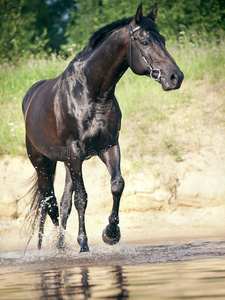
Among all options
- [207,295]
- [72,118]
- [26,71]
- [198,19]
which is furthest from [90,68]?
[198,19]

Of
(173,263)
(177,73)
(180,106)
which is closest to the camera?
(173,263)

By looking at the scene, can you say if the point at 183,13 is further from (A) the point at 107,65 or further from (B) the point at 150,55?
(B) the point at 150,55

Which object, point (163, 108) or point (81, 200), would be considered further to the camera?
point (163, 108)

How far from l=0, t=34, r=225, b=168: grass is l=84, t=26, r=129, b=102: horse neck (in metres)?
3.62

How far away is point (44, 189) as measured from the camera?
24.5 feet

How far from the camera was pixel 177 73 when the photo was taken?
5.23 m

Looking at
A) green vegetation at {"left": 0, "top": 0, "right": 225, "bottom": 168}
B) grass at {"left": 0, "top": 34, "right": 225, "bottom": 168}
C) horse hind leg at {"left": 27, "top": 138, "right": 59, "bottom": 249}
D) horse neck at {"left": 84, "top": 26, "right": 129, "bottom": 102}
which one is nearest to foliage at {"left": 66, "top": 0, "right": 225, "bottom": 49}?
green vegetation at {"left": 0, "top": 0, "right": 225, "bottom": 168}

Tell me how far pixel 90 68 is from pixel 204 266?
260 cm

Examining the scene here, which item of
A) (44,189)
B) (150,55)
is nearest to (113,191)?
(150,55)

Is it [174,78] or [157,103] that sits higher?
[157,103]

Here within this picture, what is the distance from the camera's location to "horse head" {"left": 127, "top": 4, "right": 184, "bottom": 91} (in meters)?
5.27

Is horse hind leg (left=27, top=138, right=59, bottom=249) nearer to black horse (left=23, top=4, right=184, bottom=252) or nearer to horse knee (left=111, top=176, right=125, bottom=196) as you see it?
black horse (left=23, top=4, right=184, bottom=252)

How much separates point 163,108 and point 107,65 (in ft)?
16.0

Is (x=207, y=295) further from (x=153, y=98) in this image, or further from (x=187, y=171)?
(x=153, y=98)
